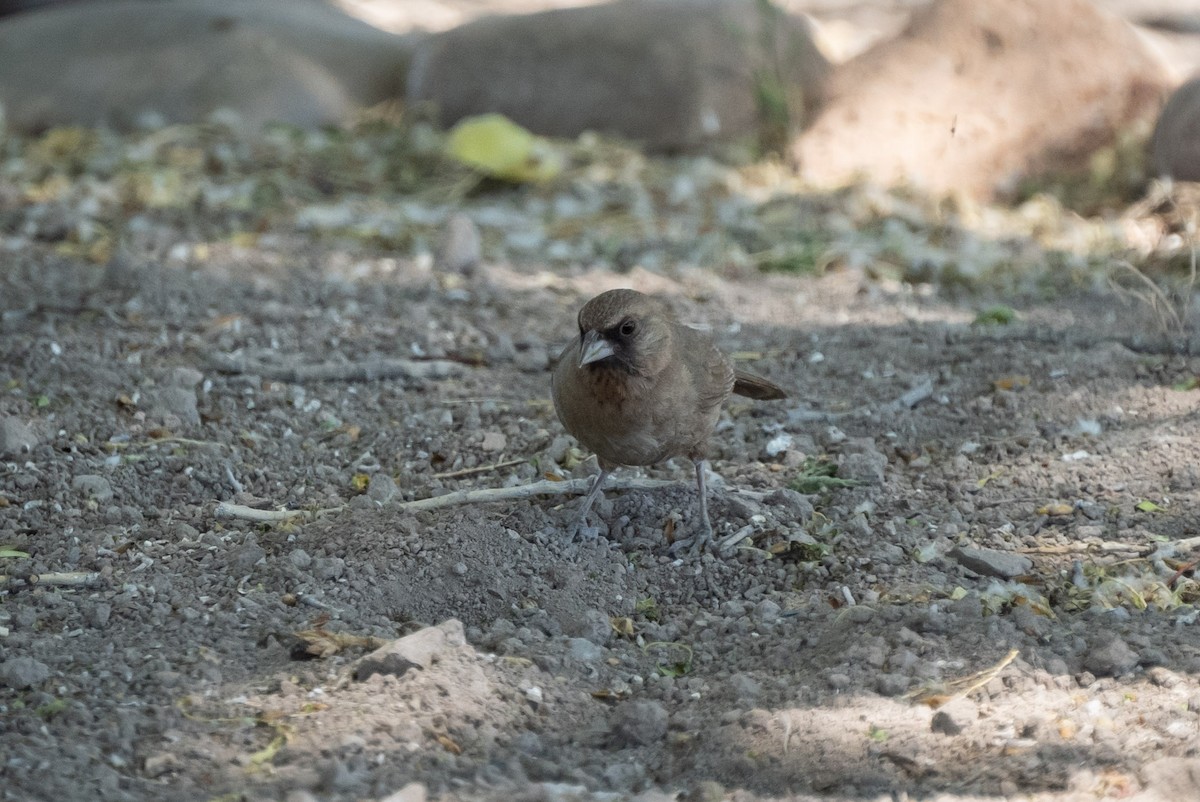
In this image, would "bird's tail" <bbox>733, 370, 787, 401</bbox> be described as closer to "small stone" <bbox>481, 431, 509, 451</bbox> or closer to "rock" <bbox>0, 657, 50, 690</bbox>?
"small stone" <bbox>481, 431, 509, 451</bbox>

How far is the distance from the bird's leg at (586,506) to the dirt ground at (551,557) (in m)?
0.07

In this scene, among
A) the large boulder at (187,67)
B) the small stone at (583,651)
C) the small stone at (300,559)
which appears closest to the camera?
the small stone at (583,651)

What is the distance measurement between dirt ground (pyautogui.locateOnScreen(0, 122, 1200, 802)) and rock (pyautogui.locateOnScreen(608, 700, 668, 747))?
0.01 m

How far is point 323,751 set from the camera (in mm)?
2795

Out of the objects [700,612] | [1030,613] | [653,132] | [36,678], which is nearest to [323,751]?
[36,678]

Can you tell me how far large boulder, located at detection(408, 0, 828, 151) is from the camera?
8.70 meters

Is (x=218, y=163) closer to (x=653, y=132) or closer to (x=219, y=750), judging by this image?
(x=653, y=132)

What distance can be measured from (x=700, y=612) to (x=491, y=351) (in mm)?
2180

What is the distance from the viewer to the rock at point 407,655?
3.09m

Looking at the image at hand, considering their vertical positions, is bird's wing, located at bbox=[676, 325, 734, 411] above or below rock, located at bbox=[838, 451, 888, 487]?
above

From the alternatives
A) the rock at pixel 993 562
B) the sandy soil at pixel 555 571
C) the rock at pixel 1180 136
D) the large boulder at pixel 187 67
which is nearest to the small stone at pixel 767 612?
the sandy soil at pixel 555 571

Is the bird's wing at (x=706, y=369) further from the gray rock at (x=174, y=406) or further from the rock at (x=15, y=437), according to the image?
the rock at (x=15, y=437)

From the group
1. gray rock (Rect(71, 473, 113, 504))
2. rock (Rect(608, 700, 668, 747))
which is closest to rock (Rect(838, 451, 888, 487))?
rock (Rect(608, 700, 668, 747))

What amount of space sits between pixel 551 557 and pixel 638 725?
91 centimetres
